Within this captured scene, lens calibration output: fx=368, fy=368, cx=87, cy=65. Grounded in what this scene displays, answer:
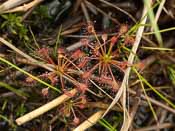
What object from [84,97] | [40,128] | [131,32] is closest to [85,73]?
[84,97]

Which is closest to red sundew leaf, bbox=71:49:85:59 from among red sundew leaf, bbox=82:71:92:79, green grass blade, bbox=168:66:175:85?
red sundew leaf, bbox=82:71:92:79

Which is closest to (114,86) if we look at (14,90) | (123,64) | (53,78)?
(123,64)

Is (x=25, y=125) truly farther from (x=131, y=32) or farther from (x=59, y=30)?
(x=131, y=32)

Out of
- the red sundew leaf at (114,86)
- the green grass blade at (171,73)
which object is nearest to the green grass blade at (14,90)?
the red sundew leaf at (114,86)

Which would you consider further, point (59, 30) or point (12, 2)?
point (59, 30)

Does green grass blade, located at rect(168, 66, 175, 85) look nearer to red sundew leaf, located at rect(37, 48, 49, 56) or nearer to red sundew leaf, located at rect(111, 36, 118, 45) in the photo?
red sundew leaf, located at rect(111, 36, 118, 45)

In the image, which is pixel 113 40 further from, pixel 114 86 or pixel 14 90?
pixel 14 90

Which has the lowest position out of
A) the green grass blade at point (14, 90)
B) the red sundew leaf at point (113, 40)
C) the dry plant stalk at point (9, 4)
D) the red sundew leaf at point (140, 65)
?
the green grass blade at point (14, 90)

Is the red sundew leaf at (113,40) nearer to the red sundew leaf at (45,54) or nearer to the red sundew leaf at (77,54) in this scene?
the red sundew leaf at (77,54)
